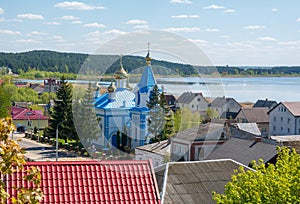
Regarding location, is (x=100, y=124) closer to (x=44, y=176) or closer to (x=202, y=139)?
(x=202, y=139)

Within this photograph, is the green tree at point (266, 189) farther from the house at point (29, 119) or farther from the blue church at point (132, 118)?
the house at point (29, 119)

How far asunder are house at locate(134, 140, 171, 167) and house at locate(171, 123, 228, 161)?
0.31 metres

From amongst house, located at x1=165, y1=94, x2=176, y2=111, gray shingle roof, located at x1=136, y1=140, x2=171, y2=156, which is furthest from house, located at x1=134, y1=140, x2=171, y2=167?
house, located at x1=165, y1=94, x2=176, y2=111

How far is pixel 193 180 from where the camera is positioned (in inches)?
Result: 428

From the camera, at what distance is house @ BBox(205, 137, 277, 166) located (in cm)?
1720

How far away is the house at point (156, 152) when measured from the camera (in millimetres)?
16969

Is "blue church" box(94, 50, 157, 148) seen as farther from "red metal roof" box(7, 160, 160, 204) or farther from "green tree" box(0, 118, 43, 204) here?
"green tree" box(0, 118, 43, 204)

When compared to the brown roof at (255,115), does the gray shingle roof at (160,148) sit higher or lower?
higher

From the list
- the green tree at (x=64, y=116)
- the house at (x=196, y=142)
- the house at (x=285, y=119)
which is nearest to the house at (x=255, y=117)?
the house at (x=285, y=119)

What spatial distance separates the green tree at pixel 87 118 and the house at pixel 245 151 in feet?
18.5

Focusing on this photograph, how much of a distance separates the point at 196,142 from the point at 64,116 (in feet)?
64.9

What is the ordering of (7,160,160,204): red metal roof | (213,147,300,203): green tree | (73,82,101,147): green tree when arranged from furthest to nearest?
1. (73,82,101,147): green tree
2. (213,147,300,203): green tree
3. (7,160,160,204): red metal roof

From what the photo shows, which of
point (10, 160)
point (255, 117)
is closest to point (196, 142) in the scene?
point (10, 160)

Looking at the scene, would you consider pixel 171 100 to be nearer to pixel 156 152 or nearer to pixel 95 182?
pixel 156 152
